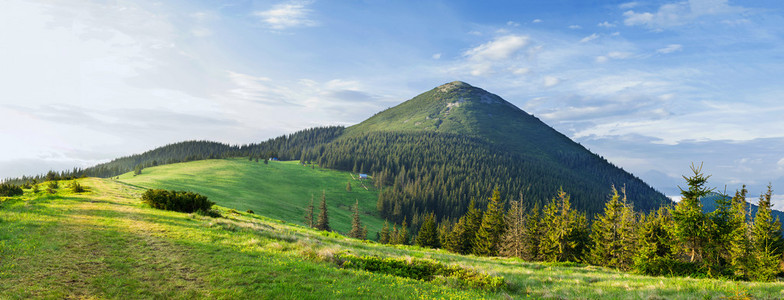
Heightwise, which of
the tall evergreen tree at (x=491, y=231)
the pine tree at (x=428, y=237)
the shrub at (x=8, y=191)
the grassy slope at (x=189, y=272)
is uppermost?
the grassy slope at (x=189, y=272)

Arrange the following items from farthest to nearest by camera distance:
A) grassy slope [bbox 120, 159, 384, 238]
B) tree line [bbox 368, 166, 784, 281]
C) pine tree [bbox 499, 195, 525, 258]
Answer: grassy slope [bbox 120, 159, 384, 238] → pine tree [bbox 499, 195, 525, 258] → tree line [bbox 368, 166, 784, 281]

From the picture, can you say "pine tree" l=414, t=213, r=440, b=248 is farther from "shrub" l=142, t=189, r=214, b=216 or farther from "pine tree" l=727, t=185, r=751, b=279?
"shrub" l=142, t=189, r=214, b=216

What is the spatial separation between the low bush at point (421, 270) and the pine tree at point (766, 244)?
1384 inches

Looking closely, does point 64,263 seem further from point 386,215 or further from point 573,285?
point 386,215

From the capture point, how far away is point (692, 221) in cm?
3175

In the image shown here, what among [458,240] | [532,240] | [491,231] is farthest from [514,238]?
[458,240]

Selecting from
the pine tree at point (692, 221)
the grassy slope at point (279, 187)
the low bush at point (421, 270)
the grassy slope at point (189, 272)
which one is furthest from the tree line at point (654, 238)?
the grassy slope at point (279, 187)

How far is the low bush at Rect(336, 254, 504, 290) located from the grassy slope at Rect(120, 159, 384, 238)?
253 ft

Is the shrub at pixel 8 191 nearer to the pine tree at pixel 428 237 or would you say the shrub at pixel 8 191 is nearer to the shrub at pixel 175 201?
the shrub at pixel 175 201

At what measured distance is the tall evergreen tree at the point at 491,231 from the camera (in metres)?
63.4

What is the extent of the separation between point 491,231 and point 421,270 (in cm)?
5165

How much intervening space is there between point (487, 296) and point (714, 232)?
31.5 metres

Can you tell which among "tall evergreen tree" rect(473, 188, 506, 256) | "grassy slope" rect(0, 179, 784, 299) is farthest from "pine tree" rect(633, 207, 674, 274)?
"tall evergreen tree" rect(473, 188, 506, 256)

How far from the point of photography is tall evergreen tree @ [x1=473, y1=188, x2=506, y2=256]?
63.4 metres
